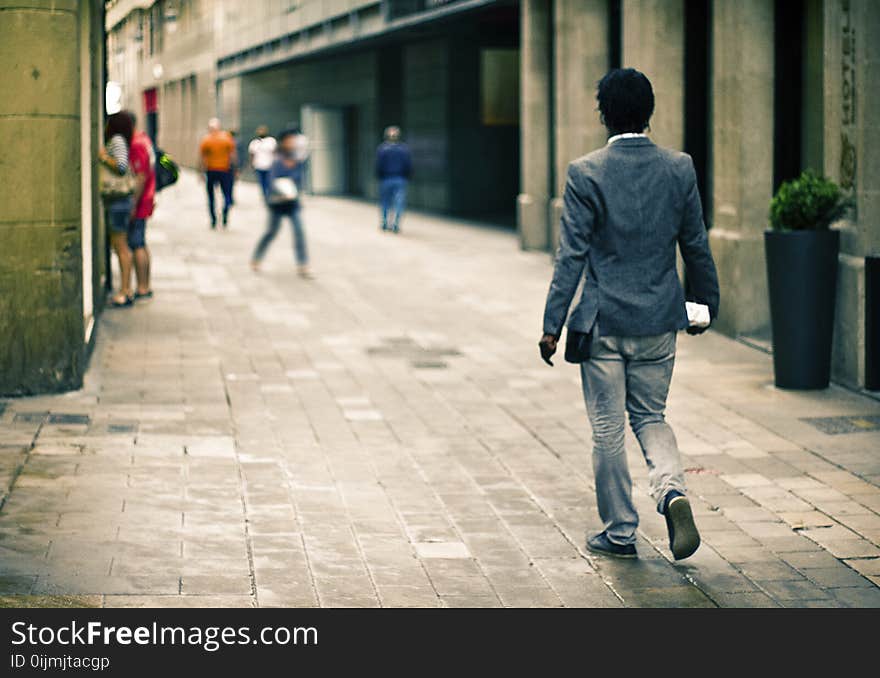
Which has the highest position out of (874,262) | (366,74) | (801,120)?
(366,74)

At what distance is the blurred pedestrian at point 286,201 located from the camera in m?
17.6

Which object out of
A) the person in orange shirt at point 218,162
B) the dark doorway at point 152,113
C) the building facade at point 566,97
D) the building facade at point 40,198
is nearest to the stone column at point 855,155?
the building facade at point 566,97

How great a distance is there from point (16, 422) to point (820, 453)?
13.9 ft

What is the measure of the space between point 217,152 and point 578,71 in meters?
7.98

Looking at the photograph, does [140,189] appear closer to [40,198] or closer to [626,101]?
[40,198]

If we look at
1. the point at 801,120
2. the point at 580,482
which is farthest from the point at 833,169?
the point at 580,482

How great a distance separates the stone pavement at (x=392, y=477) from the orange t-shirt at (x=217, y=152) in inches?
463

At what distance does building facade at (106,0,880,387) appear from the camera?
1033cm

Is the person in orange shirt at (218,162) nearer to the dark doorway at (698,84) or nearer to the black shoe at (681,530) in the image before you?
the dark doorway at (698,84)

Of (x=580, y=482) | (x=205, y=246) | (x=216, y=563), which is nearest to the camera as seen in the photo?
(x=216, y=563)

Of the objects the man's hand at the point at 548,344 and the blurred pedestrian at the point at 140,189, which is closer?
the man's hand at the point at 548,344

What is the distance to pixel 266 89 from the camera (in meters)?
45.2
